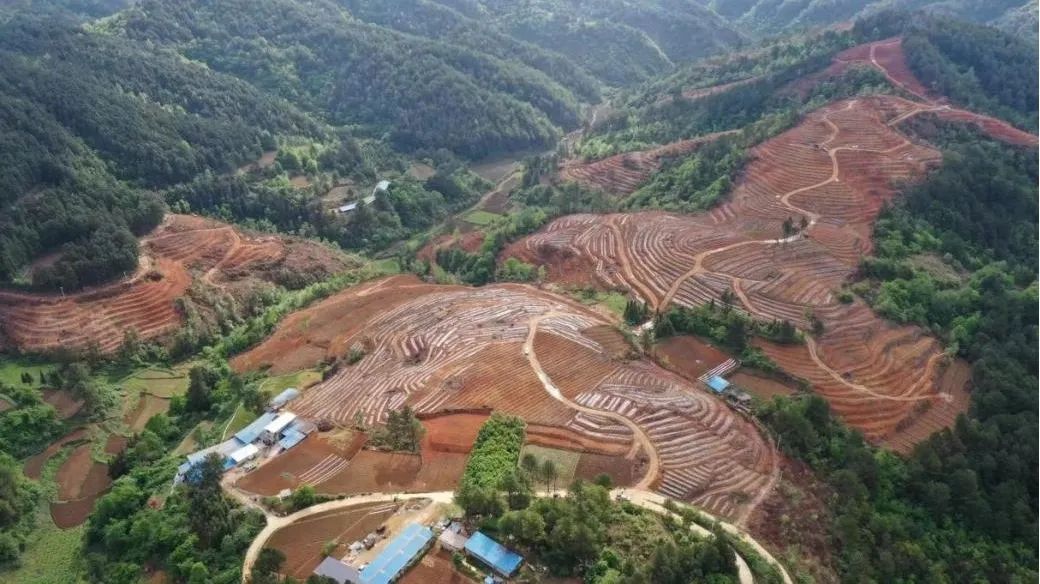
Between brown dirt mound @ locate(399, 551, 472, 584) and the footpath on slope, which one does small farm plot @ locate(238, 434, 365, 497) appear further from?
brown dirt mound @ locate(399, 551, 472, 584)

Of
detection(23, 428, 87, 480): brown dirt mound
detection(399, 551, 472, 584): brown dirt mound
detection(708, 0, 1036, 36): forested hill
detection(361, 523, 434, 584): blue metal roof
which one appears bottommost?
detection(23, 428, 87, 480): brown dirt mound

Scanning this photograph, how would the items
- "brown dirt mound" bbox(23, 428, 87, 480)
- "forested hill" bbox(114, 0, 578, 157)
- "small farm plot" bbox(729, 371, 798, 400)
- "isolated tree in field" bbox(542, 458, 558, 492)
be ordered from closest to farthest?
"isolated tree in field" bbox(542, 458, 558, 492), "brown dirt mound" bbox(23, 428, 87, 480), "small farm plot" bbox(729, 371, 798, 400), "forested hill" bbox(114, 0, 578, 157)

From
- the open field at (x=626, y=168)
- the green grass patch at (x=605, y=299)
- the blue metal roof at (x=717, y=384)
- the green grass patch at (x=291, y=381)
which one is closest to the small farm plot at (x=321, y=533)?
the green grass patch at (x=291, y=381)

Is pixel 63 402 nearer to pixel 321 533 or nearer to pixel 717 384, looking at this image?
pixel 321 533

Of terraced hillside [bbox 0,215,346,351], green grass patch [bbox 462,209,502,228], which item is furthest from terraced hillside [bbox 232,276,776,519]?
green grass patch [bbox 462,209,502,228]

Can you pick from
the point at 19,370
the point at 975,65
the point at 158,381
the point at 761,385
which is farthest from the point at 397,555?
the point at 975,65

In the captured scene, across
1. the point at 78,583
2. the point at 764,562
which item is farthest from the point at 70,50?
the point at 764,562

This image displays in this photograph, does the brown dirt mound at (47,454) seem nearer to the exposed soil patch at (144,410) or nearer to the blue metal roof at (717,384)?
the exposed soil patch at (144,410)
